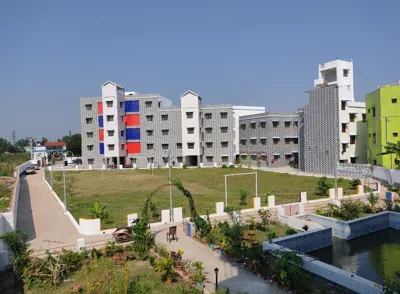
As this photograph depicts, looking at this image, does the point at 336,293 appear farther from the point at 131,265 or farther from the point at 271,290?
the point at 131,265

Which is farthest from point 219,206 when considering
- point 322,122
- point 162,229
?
point 322,122

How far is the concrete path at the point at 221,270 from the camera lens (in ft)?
28.7

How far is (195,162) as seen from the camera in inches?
1855

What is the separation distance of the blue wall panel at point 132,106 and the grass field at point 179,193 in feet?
50.8

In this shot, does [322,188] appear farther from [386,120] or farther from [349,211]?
[386,120]

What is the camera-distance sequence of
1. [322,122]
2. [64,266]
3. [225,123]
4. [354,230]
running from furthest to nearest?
[225,123]
[322,122]
[354,230]
[64,266]

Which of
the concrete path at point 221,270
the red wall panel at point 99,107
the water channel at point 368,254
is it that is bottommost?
the water channel at point 368,254

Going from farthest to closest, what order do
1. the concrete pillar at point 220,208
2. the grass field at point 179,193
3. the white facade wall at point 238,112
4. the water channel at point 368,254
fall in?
1. the white facade wall at point 238,112
2. the grass field at point 179,193
3. the concrete pillar at point 220,208
4. the water channel at point 368,254

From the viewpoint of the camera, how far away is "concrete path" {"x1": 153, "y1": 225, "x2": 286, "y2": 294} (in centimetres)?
876

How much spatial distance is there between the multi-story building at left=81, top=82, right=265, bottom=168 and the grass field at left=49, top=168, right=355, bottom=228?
32.8 ft

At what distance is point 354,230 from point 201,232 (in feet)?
22.3

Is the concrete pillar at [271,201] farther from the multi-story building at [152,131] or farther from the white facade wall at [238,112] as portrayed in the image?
the white facade wall at [238,112]

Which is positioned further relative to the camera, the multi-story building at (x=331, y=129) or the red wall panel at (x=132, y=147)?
the red wall panel at (x=132, y=147)

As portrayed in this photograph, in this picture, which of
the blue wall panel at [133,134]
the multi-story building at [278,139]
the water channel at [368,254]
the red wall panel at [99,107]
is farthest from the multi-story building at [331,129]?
the red wall panel at [99,107]
